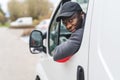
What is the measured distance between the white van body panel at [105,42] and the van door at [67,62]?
9 centimetres

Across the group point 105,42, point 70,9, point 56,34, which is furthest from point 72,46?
point 56,34

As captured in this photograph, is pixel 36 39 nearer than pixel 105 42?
No

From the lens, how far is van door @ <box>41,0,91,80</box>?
288 cm

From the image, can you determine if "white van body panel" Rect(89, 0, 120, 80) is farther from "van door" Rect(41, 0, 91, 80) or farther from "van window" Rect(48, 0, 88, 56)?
"van window" Rect(48, 0, 88, 56)

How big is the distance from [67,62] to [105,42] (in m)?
0.69

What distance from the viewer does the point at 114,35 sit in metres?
2.51

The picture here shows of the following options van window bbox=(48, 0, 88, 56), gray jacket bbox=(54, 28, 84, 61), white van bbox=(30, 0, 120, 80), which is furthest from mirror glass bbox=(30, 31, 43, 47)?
gray jacket bbox=(54, 28, 84, 61)

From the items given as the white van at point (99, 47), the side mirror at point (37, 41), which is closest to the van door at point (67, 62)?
the white van at point (99, 47)

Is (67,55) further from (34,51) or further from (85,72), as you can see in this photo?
(34,51)

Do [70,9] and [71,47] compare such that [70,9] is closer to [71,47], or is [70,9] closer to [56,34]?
[71,47]

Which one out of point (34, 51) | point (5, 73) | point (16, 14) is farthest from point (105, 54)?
→ point (16, 14)

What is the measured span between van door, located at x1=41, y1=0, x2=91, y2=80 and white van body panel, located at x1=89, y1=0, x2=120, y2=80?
92 millimetres

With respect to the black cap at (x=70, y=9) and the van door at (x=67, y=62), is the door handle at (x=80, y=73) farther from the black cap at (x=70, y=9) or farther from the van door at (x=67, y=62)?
the black cap at (x=70, y=9)

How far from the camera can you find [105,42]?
261 cm
